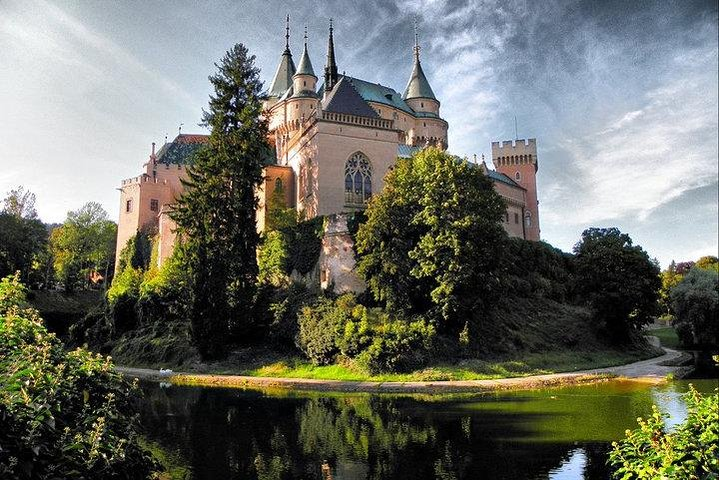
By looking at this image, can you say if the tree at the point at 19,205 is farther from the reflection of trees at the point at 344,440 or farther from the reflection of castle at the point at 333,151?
the reflection of trees at the point at 344,440

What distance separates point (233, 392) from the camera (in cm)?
2184

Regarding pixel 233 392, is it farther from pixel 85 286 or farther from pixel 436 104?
pixel 436 104

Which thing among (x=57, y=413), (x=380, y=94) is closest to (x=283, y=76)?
(x=380, y=94)

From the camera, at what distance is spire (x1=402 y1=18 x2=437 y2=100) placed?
198 feet

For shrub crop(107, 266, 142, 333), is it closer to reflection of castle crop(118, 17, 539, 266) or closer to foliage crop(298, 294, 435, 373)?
reflection of castle crop(118, 17, 539, 266)

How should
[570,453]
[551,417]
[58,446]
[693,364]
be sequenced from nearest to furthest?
[58,446] < [570,453] < [551,417] < [693,364]

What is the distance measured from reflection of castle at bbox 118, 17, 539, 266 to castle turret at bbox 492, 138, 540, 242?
0.37 feet

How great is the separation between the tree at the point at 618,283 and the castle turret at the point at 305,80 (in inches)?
1106

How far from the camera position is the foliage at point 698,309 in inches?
1492

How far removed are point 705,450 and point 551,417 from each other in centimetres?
1037

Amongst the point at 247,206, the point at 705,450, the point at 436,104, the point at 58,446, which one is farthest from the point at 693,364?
the point at 436,104

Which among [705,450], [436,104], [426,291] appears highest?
[436,104]

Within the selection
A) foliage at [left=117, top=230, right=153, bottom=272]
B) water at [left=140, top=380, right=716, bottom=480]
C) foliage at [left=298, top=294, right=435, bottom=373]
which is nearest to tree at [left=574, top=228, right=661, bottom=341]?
water at [left=140, top=380, right=716, bottom=480]

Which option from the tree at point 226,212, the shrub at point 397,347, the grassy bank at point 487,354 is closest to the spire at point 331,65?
the tree at point 226,212
